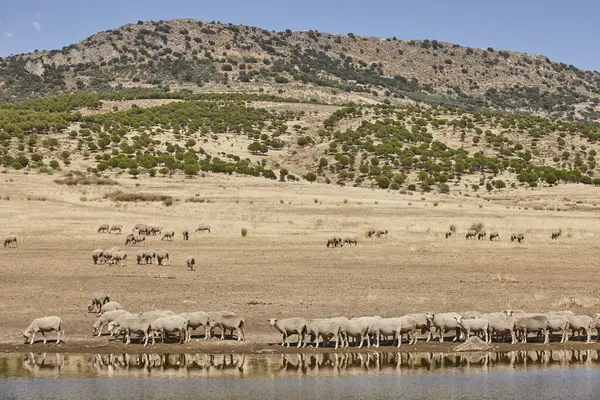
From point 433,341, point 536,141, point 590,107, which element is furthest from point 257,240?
point 590,107

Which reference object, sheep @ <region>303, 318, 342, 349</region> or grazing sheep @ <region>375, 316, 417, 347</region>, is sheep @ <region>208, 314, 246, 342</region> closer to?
sheep @ <region>303, 318, 342, 349</region>

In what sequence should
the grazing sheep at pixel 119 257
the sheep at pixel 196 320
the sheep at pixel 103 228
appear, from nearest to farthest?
1. the sheep at pixel 196 320
2. the grazing sheep at pixel 119 257
3. the sheep at pixel 103 228

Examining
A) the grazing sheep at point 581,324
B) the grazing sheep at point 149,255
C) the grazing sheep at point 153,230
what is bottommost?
the grazing sheep at point 581,324

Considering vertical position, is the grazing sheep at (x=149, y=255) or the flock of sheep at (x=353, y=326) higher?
the grazing sheep at (x=149, y=255)

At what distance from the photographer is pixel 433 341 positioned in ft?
73.9

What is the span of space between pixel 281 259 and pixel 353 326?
671 inches

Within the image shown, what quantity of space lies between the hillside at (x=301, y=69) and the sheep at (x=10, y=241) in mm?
106946

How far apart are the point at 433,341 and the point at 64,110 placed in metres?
105

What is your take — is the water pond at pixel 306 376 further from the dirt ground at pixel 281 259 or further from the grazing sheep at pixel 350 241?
the grazing sheep at pixel 350 241

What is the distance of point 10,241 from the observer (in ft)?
137

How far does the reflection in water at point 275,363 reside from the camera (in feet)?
63.1

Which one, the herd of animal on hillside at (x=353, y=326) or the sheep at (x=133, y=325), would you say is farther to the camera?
the sheep at (x=133, y=325)

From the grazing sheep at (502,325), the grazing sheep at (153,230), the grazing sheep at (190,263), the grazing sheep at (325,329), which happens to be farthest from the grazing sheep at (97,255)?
the grazing sheep at (502,325)

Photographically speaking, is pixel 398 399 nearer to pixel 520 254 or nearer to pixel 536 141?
pixel 520 254
